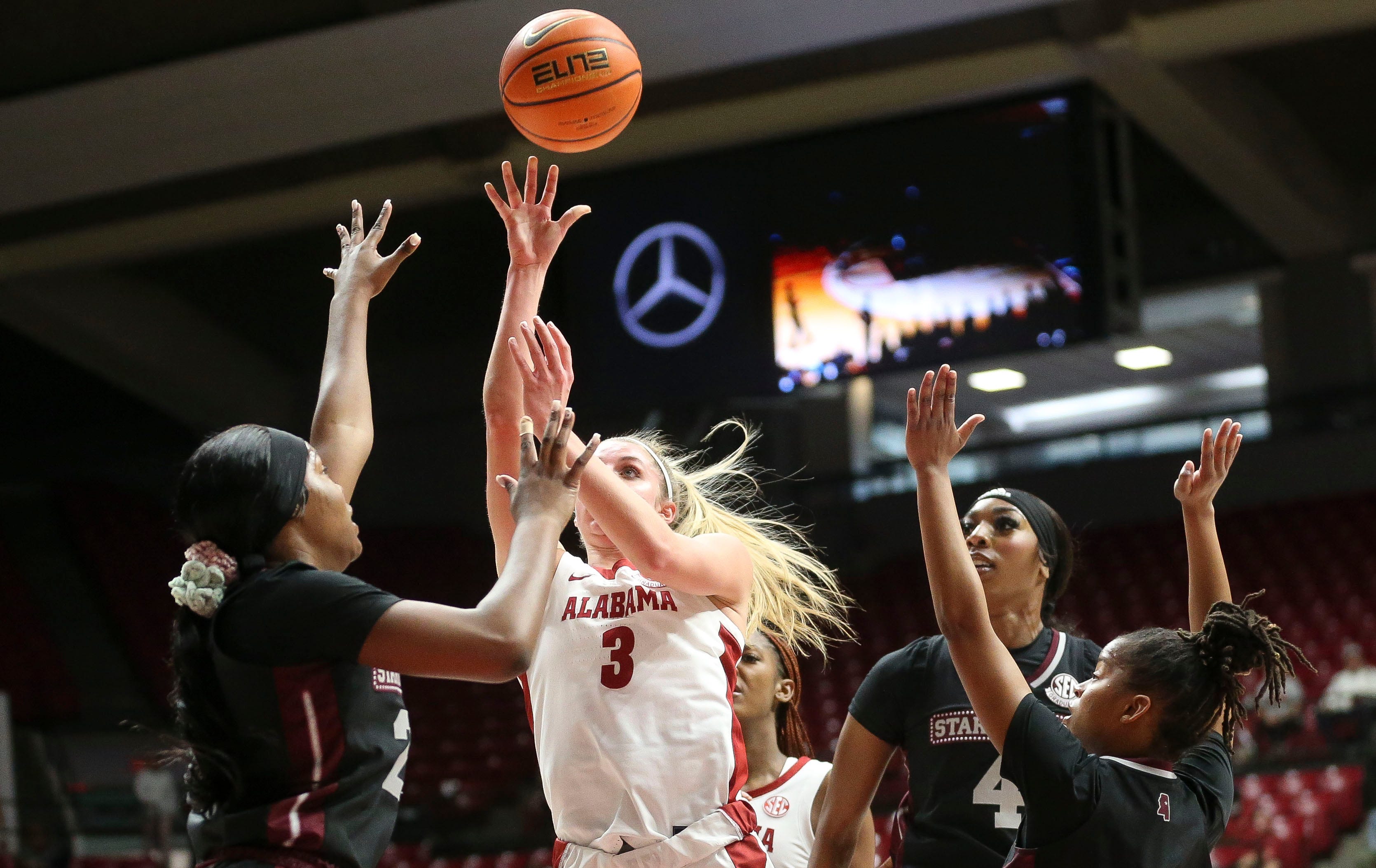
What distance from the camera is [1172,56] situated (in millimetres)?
9172

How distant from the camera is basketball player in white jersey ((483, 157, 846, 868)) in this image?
9.30 ft

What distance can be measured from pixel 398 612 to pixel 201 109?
8857mm

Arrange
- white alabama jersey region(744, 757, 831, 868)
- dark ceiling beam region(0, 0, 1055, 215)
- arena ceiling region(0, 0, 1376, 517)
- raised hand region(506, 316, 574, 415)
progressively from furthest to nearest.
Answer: arena ceiling region(0, 0, 1376, 517), dark ceiling beam region(0, 0, 1055, 215), white alabama jersey region(744, 757, 831, 868), raised hand region(506, 316, 574, 415)

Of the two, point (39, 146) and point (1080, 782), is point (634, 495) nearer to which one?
point (1080, 782)

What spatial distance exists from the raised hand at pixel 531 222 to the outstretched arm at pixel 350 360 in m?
0.23

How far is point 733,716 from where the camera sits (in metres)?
3.04

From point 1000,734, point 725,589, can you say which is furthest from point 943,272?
point 1000,734

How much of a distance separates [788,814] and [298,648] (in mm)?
2050

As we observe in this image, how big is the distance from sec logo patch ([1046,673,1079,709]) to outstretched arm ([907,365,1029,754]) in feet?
2.97

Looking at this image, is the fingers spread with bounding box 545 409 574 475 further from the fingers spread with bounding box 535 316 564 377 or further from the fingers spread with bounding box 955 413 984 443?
the fingers spread with bounding box 955 413 984 443

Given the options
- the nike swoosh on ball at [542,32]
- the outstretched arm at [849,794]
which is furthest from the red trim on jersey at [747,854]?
the nike swoosh on ball at [542,32]

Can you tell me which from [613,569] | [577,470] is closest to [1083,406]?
[613,569]

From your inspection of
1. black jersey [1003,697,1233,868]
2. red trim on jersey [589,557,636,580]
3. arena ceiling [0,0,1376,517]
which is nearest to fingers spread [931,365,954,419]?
black jersey [1003,697,1233,868]

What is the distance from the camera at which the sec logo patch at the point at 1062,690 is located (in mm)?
3244
